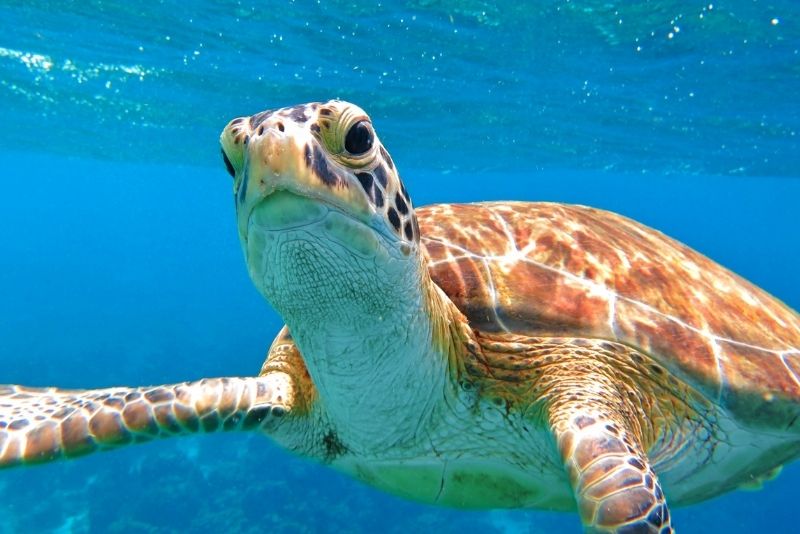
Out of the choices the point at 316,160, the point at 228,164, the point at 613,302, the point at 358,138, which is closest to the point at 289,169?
the point at 316,160

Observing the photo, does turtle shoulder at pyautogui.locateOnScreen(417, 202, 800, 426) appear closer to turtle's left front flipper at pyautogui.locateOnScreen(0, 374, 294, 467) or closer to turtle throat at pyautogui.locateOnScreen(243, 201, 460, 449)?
turtle throat at pyautogui.locateOnScreen(243, 201, 460, 449)

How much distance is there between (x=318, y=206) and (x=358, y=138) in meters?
0.27

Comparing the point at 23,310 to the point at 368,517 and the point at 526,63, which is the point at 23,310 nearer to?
the point at 368,517

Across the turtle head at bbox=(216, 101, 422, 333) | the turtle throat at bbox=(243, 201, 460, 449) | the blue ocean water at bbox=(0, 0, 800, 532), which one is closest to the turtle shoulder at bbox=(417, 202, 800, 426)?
the turtle throat at bbox=(243, 201, 460, 449)

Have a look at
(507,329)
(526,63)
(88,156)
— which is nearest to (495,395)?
(507,329)

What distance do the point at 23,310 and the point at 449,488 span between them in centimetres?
2913

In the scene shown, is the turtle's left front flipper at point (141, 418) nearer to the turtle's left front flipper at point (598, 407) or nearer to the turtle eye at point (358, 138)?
the turtle's left front flipper at point (598, 407)

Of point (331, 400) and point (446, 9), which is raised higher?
point (446, 9)

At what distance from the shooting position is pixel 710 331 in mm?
3033

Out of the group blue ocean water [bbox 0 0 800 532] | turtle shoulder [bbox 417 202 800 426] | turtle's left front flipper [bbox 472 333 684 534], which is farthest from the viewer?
blue ocean water [bbox 0 0 800 532]

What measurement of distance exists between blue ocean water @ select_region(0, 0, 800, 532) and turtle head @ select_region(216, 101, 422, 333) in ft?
30.6

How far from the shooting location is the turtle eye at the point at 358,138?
1784 millimetres

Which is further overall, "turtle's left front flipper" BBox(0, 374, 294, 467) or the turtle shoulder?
"turtle's left front flipper" BBox(0, 374, 294, 467)

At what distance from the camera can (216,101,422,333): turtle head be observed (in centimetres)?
167
